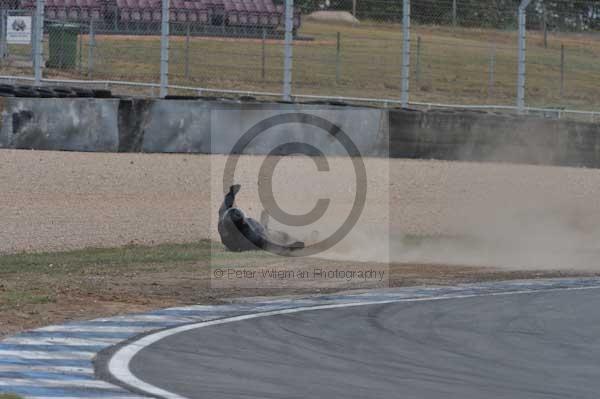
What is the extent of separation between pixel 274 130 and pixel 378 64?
8.72 meters

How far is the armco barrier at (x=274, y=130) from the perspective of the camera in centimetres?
1631

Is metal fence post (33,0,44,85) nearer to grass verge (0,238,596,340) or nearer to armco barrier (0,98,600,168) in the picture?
armco barrier (0,98,600,168)

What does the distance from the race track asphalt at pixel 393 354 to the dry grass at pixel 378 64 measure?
11.7 m

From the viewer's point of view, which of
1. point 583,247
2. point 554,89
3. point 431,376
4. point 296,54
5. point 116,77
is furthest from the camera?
point 554,89

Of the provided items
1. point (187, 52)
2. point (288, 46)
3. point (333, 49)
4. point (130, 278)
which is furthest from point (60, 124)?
point (333, 49)

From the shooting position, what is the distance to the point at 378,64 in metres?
26.4

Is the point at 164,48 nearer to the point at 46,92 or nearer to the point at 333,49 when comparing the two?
the point at 46,92

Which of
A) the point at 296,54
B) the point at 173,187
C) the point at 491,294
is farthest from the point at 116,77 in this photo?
the point at 491,294

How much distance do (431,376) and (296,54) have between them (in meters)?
19.0

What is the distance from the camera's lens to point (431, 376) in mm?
7496

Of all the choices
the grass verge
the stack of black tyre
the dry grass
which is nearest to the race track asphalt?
the grass verge

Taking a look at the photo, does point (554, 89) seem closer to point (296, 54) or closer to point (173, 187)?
point (296, 54)

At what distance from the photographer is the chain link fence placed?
69.1ft

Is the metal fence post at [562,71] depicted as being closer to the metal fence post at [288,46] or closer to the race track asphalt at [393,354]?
the metal fence post at [288,46]
